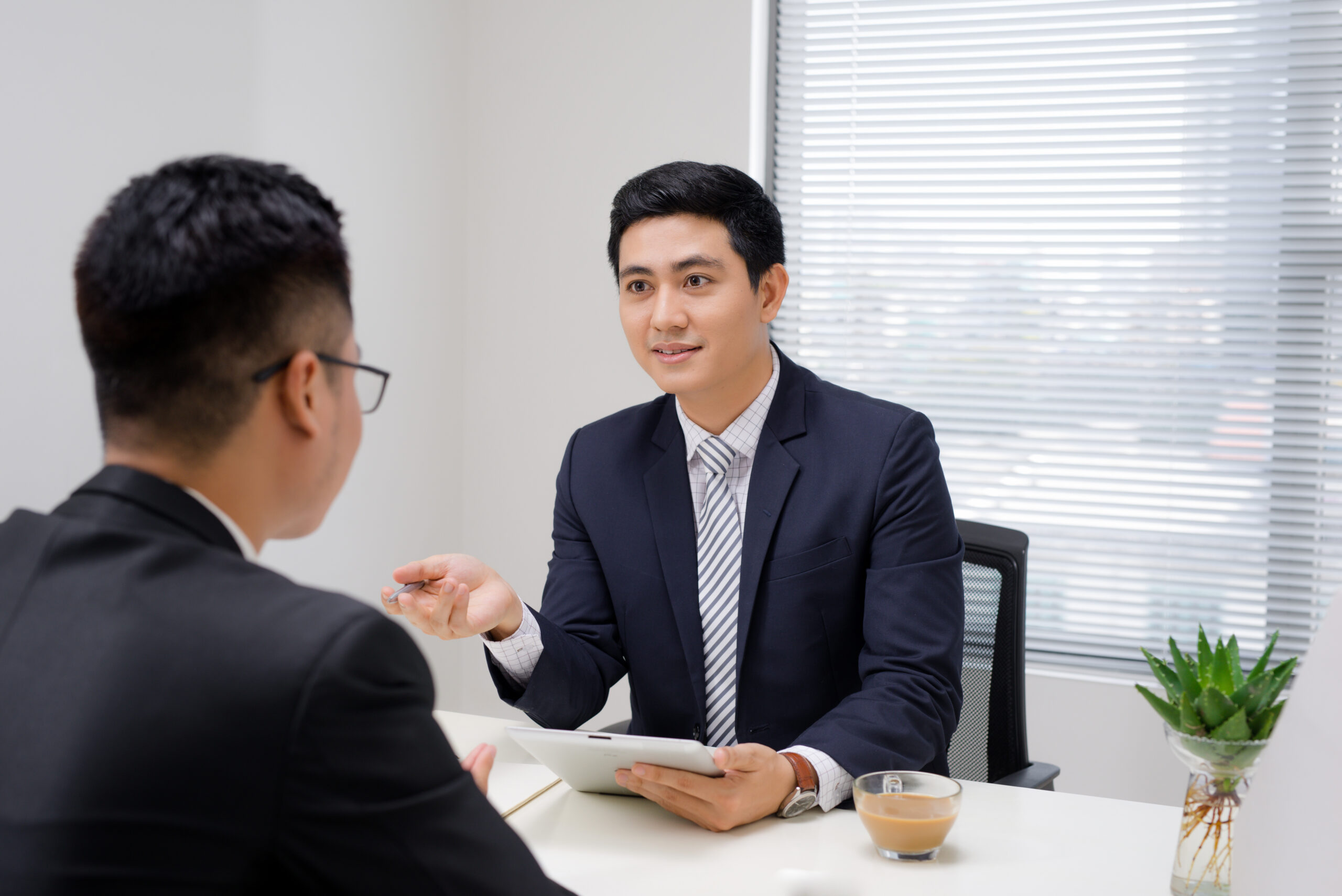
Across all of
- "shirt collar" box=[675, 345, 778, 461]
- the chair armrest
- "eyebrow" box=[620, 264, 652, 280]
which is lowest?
the chair armrest

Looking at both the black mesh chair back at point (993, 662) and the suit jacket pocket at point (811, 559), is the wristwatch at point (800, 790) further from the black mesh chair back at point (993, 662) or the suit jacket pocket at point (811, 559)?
the black mesh chair back at point (993, 662)

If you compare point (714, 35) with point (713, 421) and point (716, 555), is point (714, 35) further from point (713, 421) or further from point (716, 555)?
point (716, 555)

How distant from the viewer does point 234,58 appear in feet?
7.63

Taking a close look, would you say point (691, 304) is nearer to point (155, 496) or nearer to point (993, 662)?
point (993, 662)

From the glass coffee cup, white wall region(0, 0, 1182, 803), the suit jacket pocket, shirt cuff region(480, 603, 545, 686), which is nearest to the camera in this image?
the glass coffee cup

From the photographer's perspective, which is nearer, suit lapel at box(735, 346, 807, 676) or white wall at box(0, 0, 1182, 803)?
suit lapel at box(735, 346, 807, 676)

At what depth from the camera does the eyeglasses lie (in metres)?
0.81

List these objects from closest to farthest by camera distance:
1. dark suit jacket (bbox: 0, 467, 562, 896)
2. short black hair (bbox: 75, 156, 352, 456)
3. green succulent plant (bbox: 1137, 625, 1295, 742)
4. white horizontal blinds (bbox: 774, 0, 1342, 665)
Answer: dark suit jacket (bbox: 0, 467, 562, 896)
short black hair (bbox: 75, 156, 352, 456)
green succulent plant (bbox: 1137, 625, 1295, 742)
white horizontal blinds (bbox: 774, 0, 1342, 665)

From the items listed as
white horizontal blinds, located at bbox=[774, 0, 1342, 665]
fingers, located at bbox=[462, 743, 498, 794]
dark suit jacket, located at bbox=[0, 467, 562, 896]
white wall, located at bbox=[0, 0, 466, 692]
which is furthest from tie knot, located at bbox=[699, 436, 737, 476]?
white horizontal blinds, located at bbox=[774, 0, 1342, 665]

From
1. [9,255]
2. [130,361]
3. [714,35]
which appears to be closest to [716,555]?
[130,361]

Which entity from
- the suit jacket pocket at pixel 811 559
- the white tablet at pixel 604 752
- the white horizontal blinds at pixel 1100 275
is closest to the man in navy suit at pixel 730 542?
the suit jacket pocket at pixel 811 559

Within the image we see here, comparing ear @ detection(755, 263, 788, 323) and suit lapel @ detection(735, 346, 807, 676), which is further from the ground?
ear @ detection(755, 263, 788, 323)

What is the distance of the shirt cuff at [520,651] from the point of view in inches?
60.9

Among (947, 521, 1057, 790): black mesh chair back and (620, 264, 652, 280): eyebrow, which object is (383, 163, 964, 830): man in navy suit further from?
(947, 521, 1057, 790): black mesh chair back
